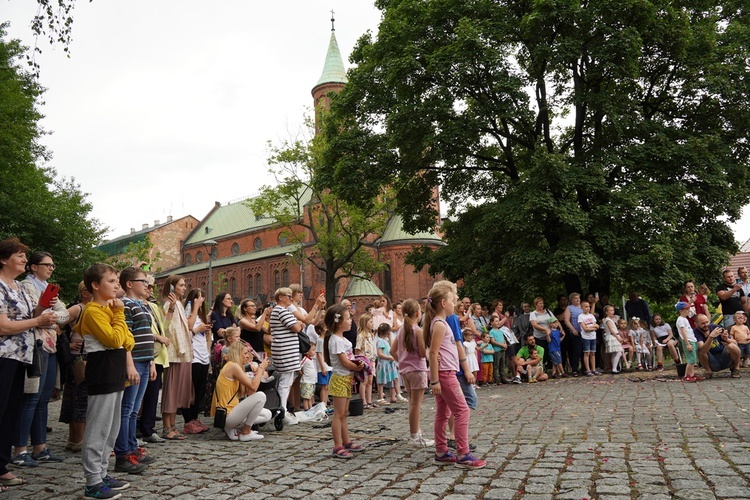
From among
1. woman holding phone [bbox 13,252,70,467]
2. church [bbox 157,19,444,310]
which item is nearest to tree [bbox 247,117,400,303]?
church [bbox 157,19,444,310]

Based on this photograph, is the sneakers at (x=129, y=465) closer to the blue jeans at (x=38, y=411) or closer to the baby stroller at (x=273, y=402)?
the blue jeans at (x=38, y=411)

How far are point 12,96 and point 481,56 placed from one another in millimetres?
17229

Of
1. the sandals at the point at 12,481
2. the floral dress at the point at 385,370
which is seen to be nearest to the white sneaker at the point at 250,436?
the sandals at the point at 12,481

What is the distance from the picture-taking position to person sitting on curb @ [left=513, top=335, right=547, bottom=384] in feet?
48.7

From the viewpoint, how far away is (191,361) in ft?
26.9

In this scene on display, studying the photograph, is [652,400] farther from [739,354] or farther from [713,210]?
[713,210]

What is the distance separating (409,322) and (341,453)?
1513 mm

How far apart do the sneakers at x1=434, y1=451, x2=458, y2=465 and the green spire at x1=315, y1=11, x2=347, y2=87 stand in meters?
55.7

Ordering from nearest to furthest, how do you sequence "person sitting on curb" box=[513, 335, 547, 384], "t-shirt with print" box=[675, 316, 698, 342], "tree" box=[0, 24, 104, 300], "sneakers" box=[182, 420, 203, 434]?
"sneakers" box=[182, 420, 203, 434]
"t-shirt with print" box=[675, 316, 698, 342]
"person sitting on curb" box=[513, 335, 547, 384]
"tree" box=[0, 24, 104, 300]

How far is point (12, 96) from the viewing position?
22625mm

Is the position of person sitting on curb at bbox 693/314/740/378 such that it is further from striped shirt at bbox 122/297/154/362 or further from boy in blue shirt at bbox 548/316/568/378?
striped shirt at bbox 122/297/154/362

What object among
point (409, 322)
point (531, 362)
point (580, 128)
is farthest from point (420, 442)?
point (580, 128)

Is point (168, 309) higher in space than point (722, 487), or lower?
higher

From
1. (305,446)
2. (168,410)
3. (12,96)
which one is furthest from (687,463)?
(12,96)
